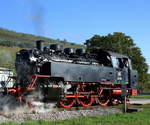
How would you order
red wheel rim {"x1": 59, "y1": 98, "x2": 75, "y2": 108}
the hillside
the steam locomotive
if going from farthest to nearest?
the hillside → red wheel rim {"x1": 59, "y1": 98, "x2": 75, "y2": 108} → the steam locomotive

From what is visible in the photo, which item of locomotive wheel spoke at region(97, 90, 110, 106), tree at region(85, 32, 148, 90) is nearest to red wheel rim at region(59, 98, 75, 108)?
locomotive wheel spoke at region(97, 90, 110, 106)

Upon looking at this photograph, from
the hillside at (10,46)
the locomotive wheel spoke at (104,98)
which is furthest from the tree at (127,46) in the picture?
the locomotive wheel spoke at (104,98)

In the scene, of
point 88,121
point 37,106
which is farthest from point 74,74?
point 88,121

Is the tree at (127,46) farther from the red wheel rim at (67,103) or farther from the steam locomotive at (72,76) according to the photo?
the red wheel rim at (67,103)

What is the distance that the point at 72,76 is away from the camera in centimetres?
1545

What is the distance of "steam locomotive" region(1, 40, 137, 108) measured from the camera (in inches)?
544

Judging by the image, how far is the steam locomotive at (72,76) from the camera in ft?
45.3

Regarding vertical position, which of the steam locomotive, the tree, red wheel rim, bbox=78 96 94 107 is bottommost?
red wheel rim, bbox=78 96 94 107

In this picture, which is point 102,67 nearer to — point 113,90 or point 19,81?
point 113,90

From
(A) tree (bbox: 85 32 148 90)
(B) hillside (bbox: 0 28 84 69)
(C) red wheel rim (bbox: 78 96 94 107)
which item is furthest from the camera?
(A) tree (bbox: 85 32 148 90)

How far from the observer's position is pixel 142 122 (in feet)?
30.6

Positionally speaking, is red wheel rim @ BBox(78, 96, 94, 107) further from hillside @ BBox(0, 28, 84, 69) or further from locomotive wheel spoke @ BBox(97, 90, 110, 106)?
hillside @ BBox(0, 28, 84, 69)

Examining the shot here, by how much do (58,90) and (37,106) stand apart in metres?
1.39

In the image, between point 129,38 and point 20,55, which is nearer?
point 20,55
